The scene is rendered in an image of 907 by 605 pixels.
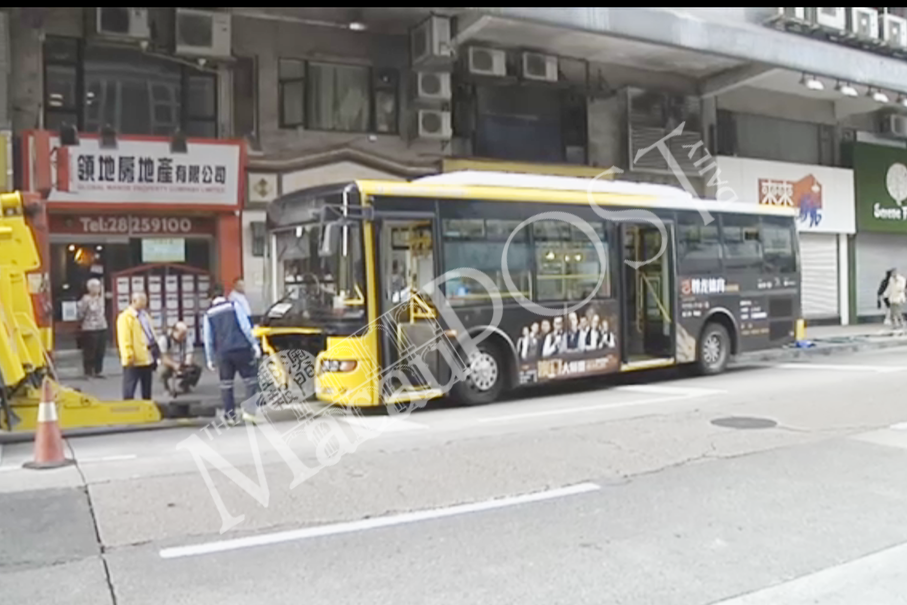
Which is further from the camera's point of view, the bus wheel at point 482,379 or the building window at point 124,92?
the building window at point 124,92

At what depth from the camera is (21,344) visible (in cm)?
952

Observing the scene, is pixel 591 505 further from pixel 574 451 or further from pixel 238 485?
pixel 238 485

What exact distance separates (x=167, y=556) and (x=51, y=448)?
3534 mm

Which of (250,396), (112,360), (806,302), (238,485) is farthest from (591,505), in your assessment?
(806,302)

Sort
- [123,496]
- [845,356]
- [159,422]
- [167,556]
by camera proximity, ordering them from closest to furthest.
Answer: [167,556] → [123,496] → [159,422] → [845,356]

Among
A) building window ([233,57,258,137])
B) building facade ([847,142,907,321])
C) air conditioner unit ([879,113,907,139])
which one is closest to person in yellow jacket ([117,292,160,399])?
building window ([233,57,258,137])

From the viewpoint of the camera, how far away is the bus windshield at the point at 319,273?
10586 mm

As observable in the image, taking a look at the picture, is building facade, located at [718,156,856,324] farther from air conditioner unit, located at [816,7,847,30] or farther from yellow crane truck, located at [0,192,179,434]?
yellow crane truck, located at [0,192,179,434]

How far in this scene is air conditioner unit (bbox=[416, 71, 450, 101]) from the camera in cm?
1794

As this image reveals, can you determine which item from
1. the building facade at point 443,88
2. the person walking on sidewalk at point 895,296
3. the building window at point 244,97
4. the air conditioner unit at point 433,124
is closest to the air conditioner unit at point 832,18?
the building facade at point 443,88

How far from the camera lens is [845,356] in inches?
690

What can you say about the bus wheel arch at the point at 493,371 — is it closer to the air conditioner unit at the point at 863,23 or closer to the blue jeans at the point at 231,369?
the blue jeans at the point at 231,369

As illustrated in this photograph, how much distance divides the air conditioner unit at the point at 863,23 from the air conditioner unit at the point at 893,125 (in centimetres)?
486

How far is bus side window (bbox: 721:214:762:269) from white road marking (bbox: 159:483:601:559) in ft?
30.1
